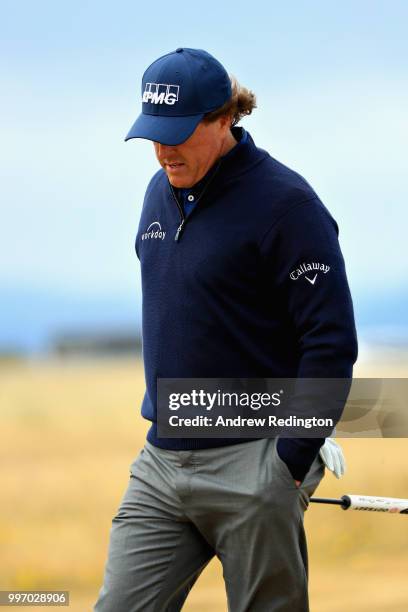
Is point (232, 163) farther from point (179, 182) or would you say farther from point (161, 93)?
point (161, 93)

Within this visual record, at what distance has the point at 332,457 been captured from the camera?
139 inches

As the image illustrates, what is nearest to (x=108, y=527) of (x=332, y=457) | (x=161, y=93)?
(x=332, y=457)

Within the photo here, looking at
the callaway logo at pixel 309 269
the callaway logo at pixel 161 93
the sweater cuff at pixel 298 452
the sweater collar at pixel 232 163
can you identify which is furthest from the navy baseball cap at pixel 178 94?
the sweater cuff at pixel 298 452

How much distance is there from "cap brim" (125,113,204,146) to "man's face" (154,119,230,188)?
0.04m

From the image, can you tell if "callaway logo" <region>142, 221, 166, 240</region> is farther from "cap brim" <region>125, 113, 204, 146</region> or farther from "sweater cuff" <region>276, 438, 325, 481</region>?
"sweater cuff" <region>276, 438, 325, 481</region>

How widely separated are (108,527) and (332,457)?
19.5ft

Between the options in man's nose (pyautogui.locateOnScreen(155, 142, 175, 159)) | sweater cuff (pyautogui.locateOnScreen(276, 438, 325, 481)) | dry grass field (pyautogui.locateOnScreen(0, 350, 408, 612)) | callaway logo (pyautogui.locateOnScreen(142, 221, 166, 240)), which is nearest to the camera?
sweater cuff (pyautogui.locateOnScreen(276, 438, 325, 481))

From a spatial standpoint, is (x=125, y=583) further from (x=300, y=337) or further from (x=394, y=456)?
(x=394, y=456)

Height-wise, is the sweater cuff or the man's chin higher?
the man's chin

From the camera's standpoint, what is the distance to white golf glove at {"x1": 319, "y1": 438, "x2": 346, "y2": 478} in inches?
137

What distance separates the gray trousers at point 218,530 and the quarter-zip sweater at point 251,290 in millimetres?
62

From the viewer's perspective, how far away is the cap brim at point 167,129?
3340 mm

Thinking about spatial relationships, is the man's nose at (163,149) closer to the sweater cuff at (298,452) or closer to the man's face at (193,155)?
the man's face at (193,155)

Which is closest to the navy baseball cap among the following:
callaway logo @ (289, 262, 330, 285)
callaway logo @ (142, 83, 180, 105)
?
callaway logo @ (142, 83, 180, 105)
